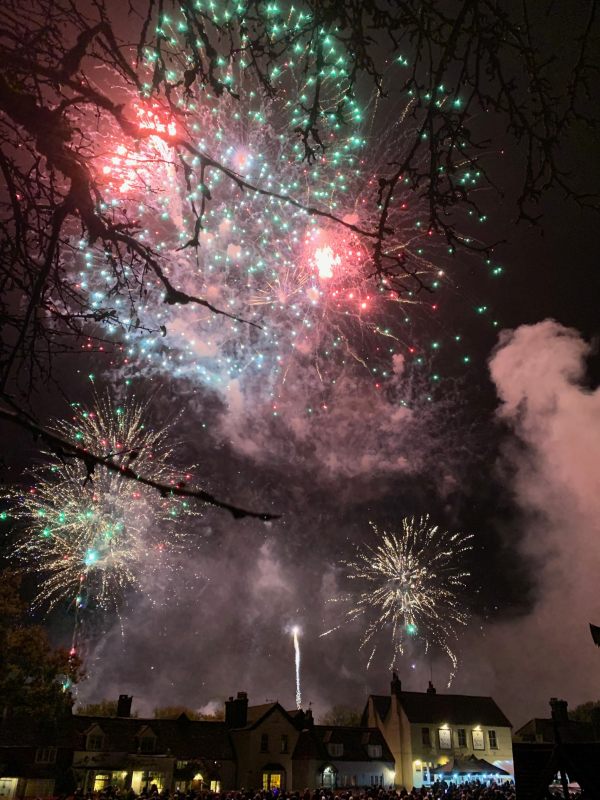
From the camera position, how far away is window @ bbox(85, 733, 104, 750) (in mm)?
41250

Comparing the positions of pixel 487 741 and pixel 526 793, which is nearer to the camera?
pixel 526 793

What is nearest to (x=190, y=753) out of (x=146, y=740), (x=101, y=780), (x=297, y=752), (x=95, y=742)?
(x=146, y=740)

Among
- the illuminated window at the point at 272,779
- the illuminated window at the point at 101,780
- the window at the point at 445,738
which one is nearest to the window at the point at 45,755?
the illuminated window at the point at 101,780

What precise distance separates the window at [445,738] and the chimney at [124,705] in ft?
86.0

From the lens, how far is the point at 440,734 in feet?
170

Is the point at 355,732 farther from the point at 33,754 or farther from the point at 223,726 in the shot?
the point at 33,754

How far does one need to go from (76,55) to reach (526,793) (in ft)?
27.6

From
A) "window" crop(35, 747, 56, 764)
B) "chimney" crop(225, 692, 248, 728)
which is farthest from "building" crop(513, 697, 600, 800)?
"chimney" crop(225, 692, 248, 728)

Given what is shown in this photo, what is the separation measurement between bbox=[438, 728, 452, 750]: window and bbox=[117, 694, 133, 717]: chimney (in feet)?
86.0

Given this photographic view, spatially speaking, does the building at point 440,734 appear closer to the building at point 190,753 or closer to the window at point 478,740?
the window at point 478,740

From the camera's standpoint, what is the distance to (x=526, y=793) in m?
6.93

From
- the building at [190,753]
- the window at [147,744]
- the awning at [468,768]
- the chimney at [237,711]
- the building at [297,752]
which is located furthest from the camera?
the chimney at [237,711]

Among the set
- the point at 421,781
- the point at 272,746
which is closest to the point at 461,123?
the point at 272,746

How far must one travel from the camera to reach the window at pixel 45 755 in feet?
127
